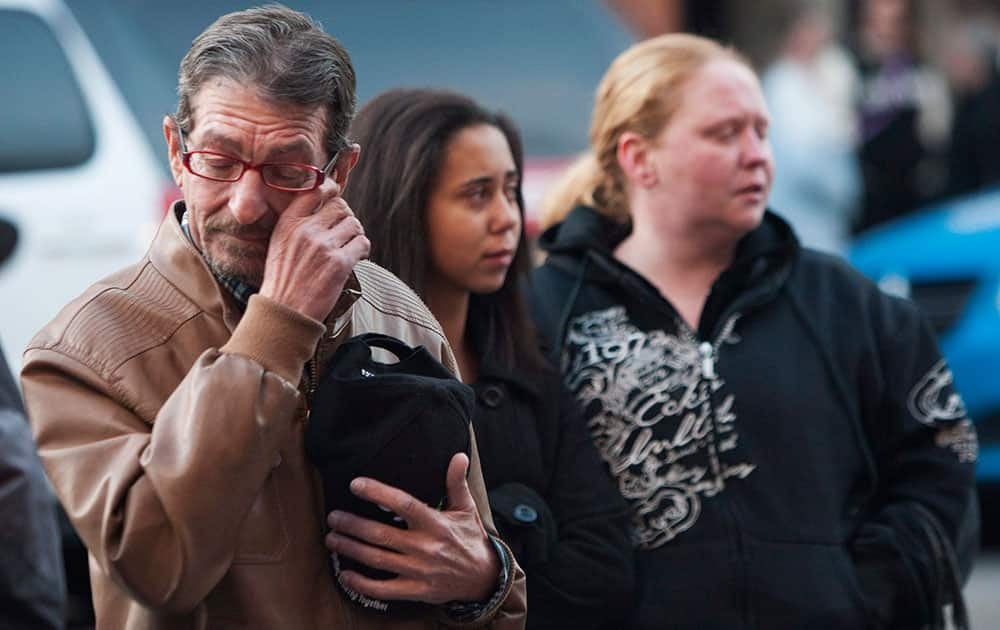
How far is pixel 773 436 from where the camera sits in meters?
3.48

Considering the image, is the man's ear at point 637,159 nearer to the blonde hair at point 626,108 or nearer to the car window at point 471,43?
the blonde hair at point 626,108

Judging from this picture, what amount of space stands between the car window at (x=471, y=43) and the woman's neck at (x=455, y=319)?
11.1 ft

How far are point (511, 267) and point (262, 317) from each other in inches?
44.5

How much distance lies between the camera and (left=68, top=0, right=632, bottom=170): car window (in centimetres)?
653

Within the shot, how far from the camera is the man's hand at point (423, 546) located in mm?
2426

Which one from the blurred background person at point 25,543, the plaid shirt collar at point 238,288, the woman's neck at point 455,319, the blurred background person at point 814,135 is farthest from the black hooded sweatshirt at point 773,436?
the blurred background person at point 814,135

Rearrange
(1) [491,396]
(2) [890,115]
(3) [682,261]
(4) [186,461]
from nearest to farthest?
(4) [186,461] < (1) [491,396] < (3) [682,261] < (2) [890,115]

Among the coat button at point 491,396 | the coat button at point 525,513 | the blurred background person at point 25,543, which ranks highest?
the coat button at point 491,396

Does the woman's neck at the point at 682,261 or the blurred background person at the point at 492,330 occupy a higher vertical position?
the woman's neck at the point at 682,261

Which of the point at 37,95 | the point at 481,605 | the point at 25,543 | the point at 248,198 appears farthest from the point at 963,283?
the point at 25,543

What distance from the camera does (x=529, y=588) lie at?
3141 millimetres

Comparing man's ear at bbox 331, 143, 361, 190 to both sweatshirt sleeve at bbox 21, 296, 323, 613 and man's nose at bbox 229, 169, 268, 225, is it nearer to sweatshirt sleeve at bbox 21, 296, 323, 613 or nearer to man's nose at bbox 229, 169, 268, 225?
man's nose at bbox 229, 169, 268, 225

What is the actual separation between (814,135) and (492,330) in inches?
239

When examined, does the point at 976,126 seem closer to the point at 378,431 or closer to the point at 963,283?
the point at 963,283
